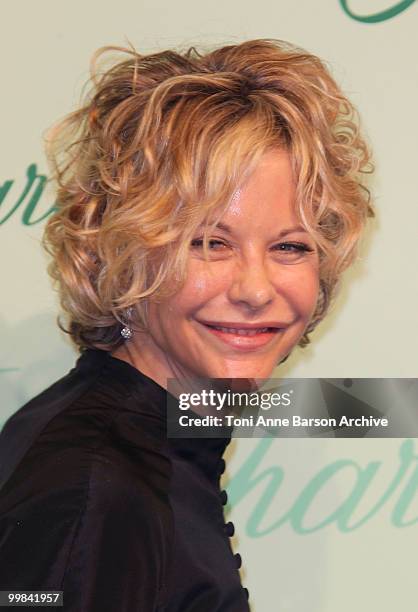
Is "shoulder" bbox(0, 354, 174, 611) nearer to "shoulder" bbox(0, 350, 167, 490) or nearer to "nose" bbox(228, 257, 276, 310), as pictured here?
"shoulder" bbox(0, 350, 167, 490)

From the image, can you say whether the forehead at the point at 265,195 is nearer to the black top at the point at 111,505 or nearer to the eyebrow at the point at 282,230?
the eyebrow at the point at 282,230

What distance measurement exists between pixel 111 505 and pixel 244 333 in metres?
0.25

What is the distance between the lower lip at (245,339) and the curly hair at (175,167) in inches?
2.7

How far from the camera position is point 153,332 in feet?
3.12

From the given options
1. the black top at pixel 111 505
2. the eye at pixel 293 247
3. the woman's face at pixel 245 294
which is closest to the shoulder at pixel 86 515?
the black top at pixel 111 505

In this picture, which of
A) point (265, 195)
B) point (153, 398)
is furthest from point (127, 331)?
point (265, 195)

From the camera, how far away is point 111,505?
A: 758mm

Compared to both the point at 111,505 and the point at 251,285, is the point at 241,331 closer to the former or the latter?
the point at 251,285

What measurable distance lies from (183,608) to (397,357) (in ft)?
1.92

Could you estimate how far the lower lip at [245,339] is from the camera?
94 cm

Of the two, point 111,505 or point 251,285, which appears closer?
point 111,505

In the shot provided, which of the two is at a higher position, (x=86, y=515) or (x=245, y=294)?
(x=245, y=294)

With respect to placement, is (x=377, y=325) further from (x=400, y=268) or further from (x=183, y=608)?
(x=183, y=608)

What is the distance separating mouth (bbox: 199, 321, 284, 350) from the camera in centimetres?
93
